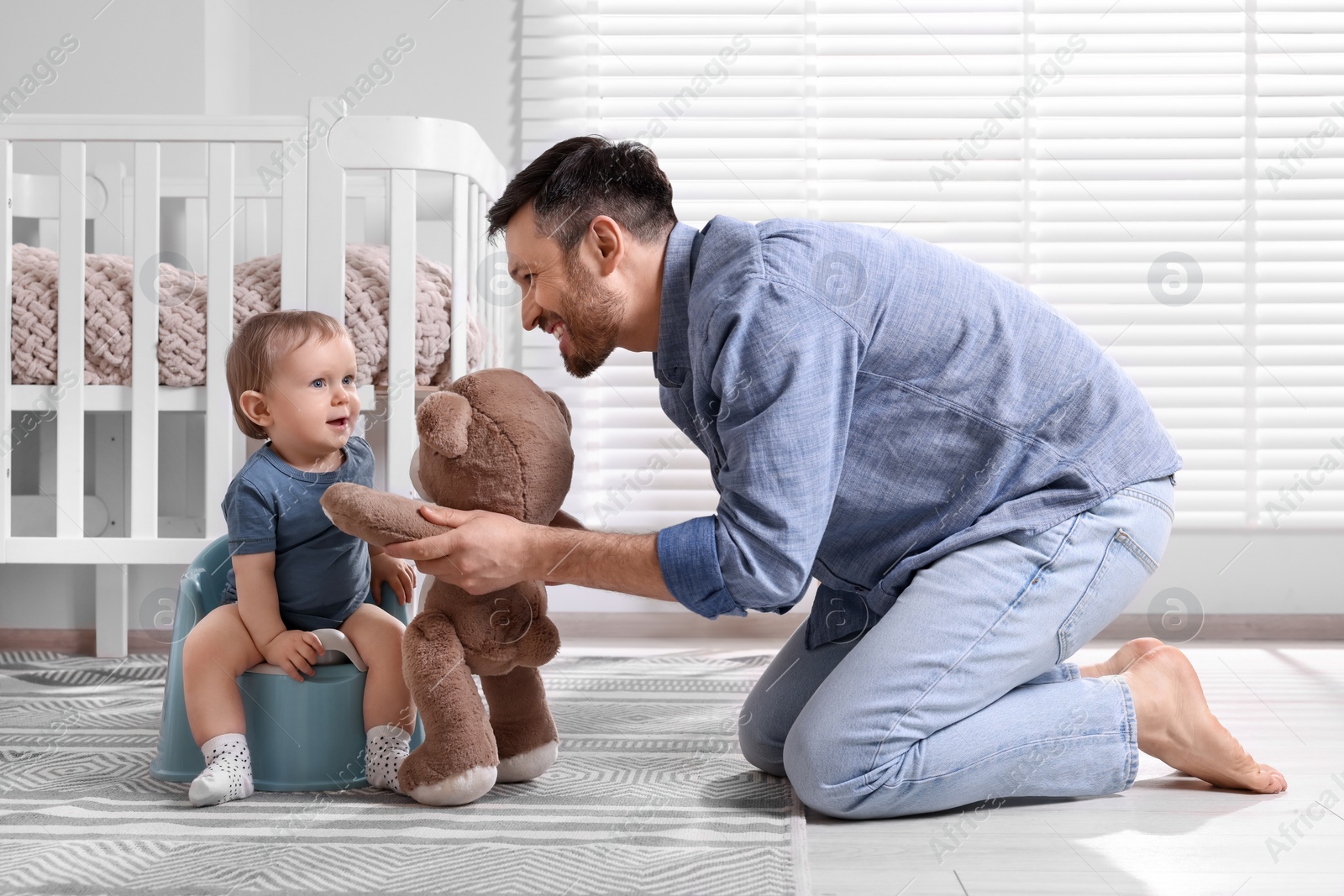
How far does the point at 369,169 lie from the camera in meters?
1.55

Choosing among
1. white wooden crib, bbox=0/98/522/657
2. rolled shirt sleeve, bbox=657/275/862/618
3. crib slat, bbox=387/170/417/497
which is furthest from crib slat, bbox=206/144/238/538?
rolled shirt sleeve, bbox=657/275/862/618

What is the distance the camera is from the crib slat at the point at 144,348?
5.32ft

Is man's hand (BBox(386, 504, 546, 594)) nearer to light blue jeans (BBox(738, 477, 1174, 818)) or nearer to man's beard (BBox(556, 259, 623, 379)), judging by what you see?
man's beard (BBox(556, 259, 623, 379))

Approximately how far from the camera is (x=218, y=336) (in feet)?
5.30

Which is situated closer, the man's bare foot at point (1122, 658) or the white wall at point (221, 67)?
the man's bare foot at point (1122, 658)

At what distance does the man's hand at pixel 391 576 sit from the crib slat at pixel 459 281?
0.39 meters

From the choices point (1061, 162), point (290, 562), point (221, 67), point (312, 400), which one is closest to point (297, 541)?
point (290, 562)

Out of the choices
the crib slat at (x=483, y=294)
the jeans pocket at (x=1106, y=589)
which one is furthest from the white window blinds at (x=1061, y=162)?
the jeans pocket at (x=1106, y=589)

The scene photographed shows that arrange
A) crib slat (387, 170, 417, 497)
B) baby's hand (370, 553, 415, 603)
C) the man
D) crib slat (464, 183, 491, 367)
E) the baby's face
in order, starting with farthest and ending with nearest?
crib slat (464, 183, 491, 367) → crib slat (387, 170, 417, 497) → baby's hand (370, 553, 415, 603) → the baby's face → the man

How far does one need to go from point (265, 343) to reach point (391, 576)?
327mm

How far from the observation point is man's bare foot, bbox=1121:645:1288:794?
108 cm

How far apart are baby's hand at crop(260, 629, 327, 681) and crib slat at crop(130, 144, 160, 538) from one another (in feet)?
2.10

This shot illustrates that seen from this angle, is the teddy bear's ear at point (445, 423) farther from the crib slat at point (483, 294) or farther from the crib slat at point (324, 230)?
the crib slat at point (483, 294)

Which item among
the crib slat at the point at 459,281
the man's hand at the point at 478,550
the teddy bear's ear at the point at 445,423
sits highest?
the crib slat at the point at 459,281
